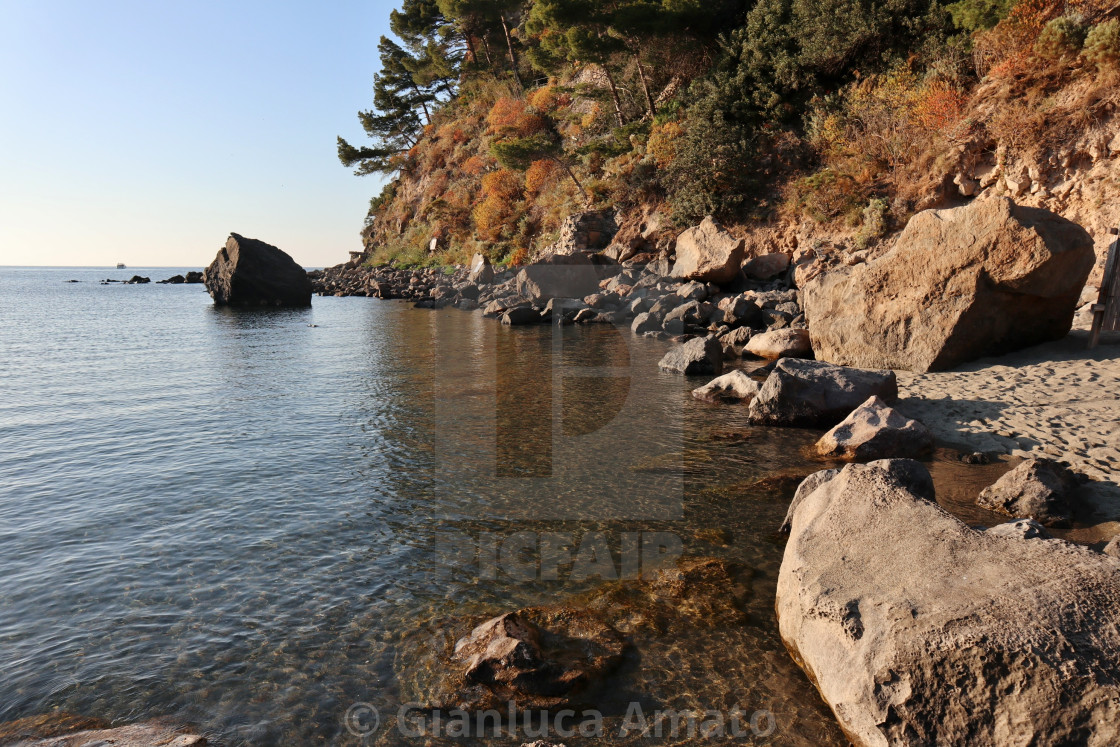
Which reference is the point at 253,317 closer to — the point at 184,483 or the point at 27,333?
the point at 27,333

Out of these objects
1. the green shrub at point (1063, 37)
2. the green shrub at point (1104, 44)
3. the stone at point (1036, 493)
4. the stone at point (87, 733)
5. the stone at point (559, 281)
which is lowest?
the stone at point (87, 733)

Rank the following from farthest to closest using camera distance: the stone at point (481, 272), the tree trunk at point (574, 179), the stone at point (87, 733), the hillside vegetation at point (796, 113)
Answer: the stone at point (481, 272) < the tree trunk at point (574, 179) < the hillside vegetation at point (796, 113) < the stone at point (87, 733)

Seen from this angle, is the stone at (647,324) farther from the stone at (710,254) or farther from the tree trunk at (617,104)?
the tree trunk at (617,104)

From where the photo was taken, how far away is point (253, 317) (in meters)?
34.8

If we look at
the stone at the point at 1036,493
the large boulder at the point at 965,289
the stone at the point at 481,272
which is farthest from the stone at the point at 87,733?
the stone at the point at 481,272

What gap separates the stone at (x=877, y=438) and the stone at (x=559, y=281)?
66.9 ft

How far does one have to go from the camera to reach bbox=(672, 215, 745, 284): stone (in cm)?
2319

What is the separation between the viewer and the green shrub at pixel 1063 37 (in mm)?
16609

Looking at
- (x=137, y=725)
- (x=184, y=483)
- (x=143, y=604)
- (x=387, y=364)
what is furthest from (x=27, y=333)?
(x=137, y=725)

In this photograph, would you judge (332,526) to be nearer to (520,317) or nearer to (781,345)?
(781,345)

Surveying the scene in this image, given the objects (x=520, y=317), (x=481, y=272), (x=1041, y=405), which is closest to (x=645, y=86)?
→ (x=481, y=272)

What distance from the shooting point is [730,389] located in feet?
42.5

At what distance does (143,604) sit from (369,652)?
7.89 ft

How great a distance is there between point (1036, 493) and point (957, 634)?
4398mm
